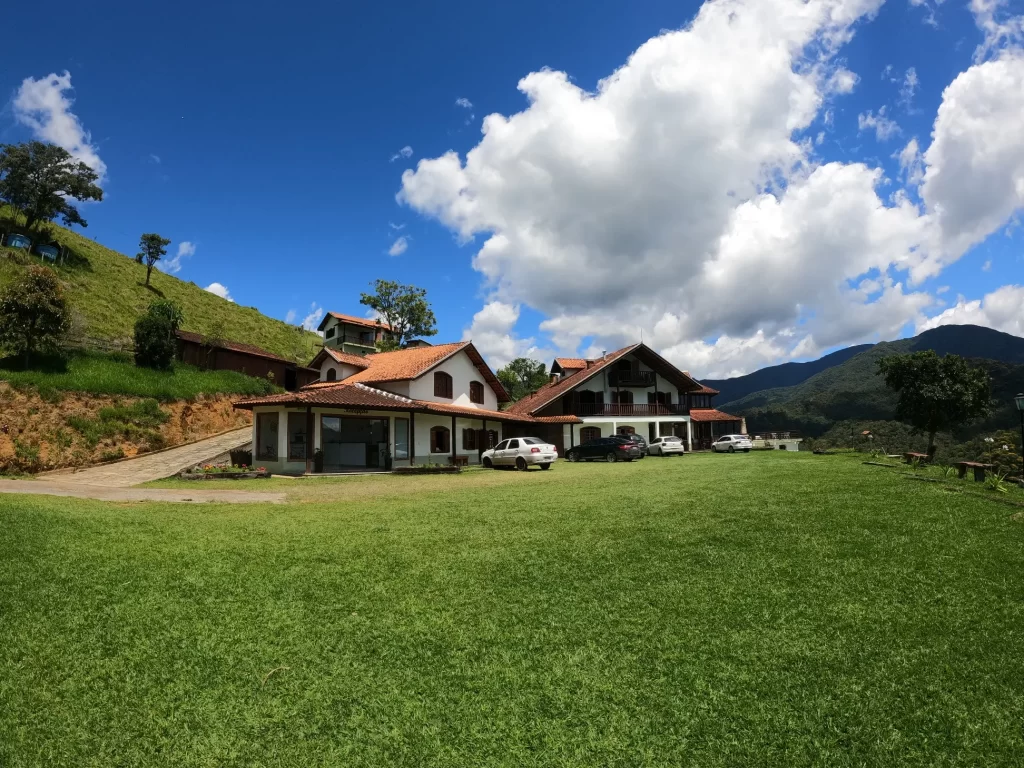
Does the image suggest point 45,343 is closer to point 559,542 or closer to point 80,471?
point 80,471

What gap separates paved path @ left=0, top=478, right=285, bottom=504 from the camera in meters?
12.6

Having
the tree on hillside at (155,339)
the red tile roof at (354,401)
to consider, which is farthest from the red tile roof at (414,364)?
the tree on hillside at (155,339)

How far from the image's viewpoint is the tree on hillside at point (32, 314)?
2269cm

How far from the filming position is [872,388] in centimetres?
7825

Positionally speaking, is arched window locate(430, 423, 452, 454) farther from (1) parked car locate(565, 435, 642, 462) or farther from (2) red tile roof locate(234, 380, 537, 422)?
(1) parked car locate(565, 435, 642, 462)

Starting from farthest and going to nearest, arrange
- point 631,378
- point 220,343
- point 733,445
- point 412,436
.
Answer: point 631,378 < point 733,445 < point 220,343 < point 412,436

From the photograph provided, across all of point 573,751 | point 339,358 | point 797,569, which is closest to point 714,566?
point 797,569

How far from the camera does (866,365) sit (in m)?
94.3

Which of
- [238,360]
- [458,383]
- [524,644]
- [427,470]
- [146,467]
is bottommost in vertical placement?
[524,644]

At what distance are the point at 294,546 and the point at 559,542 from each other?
3478 millimetres

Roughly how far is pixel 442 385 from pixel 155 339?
15.3 metres

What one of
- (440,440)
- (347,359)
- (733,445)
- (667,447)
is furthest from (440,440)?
(733,445)

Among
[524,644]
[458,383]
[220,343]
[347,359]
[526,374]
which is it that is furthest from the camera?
[526,374]

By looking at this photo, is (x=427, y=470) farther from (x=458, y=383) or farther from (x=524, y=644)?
(x=524, y=644)
